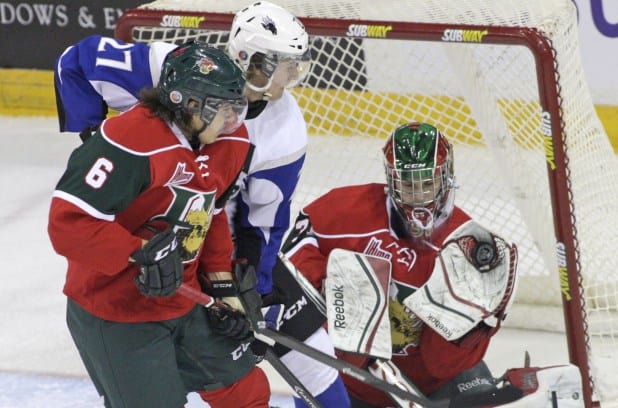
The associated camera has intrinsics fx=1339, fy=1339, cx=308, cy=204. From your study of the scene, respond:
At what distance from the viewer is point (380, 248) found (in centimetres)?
301

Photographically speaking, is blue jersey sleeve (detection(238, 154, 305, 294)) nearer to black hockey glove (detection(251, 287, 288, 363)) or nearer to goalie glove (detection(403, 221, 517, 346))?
black hockey glove (detection(251, 287, 288, 363))

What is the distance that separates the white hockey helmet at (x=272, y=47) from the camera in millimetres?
2801

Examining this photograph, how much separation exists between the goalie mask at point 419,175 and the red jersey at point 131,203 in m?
0.37

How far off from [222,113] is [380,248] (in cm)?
65

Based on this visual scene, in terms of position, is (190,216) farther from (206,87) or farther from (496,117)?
(496,117)

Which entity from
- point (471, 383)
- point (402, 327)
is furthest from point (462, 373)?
point (402, 327)

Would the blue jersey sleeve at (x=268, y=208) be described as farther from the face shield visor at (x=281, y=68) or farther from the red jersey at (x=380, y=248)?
→ the face shield visor at (x=281, y=68)

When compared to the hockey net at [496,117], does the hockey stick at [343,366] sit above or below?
below

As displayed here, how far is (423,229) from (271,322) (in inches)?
15.8

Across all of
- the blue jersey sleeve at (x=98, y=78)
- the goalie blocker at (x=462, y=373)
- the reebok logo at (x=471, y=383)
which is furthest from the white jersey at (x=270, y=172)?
the reebok logo at (x=471, y=383)

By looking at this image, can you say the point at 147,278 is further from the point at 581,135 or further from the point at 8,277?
the point at 8,277

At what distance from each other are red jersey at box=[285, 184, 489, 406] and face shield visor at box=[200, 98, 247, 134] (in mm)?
546

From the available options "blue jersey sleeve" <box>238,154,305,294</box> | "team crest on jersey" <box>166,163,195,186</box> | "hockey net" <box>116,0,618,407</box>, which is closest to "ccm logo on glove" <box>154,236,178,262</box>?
"team crest on jersey" <box>166,163,195,186</box>

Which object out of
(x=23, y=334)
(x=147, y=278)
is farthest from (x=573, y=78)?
(x=23, y=334)
